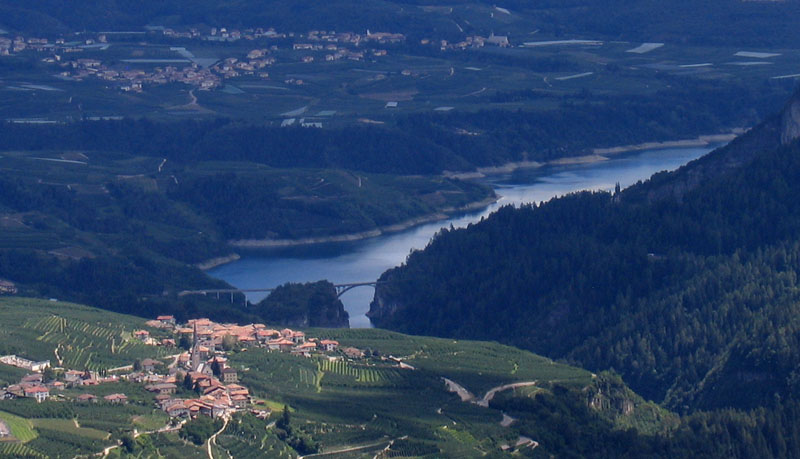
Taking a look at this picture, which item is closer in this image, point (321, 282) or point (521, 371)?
point (521, 371)

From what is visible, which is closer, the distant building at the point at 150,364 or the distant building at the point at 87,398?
the distant building at the point at 87,398

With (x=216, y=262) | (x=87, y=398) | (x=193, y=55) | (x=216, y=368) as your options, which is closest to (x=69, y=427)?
(x=87, y=398)

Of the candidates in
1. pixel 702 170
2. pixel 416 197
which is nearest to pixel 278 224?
pixel 416 197

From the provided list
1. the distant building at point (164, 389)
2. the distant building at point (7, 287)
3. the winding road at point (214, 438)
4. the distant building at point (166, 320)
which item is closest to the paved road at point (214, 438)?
the winding road at point (214, 438)

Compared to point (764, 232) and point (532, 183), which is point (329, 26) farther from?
point (764, 232)

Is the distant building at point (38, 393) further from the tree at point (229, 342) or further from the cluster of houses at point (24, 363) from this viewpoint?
the tree at point (229, 342)
